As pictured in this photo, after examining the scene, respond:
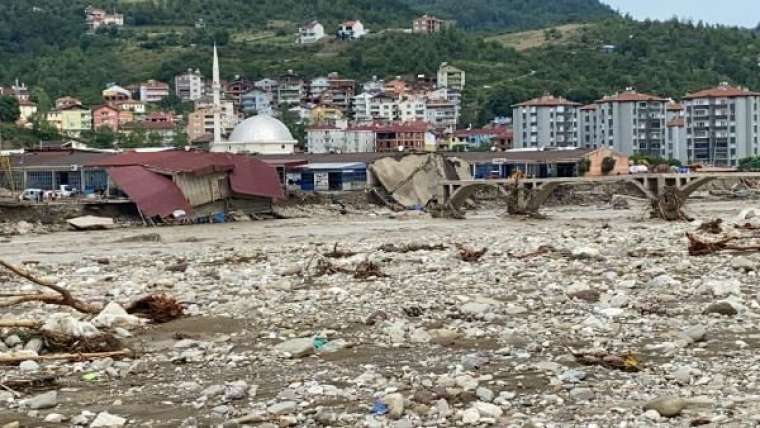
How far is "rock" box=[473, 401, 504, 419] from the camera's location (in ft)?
27.9

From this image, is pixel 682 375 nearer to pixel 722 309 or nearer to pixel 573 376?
pixel 573 376

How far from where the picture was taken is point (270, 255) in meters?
28.4

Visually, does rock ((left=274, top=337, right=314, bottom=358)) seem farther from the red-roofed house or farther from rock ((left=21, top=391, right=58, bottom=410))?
the red-roofed house

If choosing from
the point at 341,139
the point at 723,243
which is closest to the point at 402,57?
the point at 341,139

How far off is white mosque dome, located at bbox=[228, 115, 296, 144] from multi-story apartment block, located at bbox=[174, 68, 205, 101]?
54689 mm

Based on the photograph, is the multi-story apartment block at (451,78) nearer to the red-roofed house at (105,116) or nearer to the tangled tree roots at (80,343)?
the red-roofed house at (105,116)

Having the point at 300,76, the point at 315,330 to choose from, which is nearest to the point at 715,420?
the point at 315,330

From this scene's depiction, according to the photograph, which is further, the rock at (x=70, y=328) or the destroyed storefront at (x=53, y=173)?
the destroyed storefront at (x=53, y=173)

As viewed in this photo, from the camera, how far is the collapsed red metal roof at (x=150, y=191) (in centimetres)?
5379

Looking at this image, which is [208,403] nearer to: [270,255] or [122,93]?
[270,255]

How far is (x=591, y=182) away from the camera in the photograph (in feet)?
188

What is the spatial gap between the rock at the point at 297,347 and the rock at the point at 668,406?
13.9ft

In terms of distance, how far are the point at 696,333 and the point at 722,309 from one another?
173 cm

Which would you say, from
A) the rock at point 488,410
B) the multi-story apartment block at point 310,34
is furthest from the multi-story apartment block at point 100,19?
the rock at point 488,410
